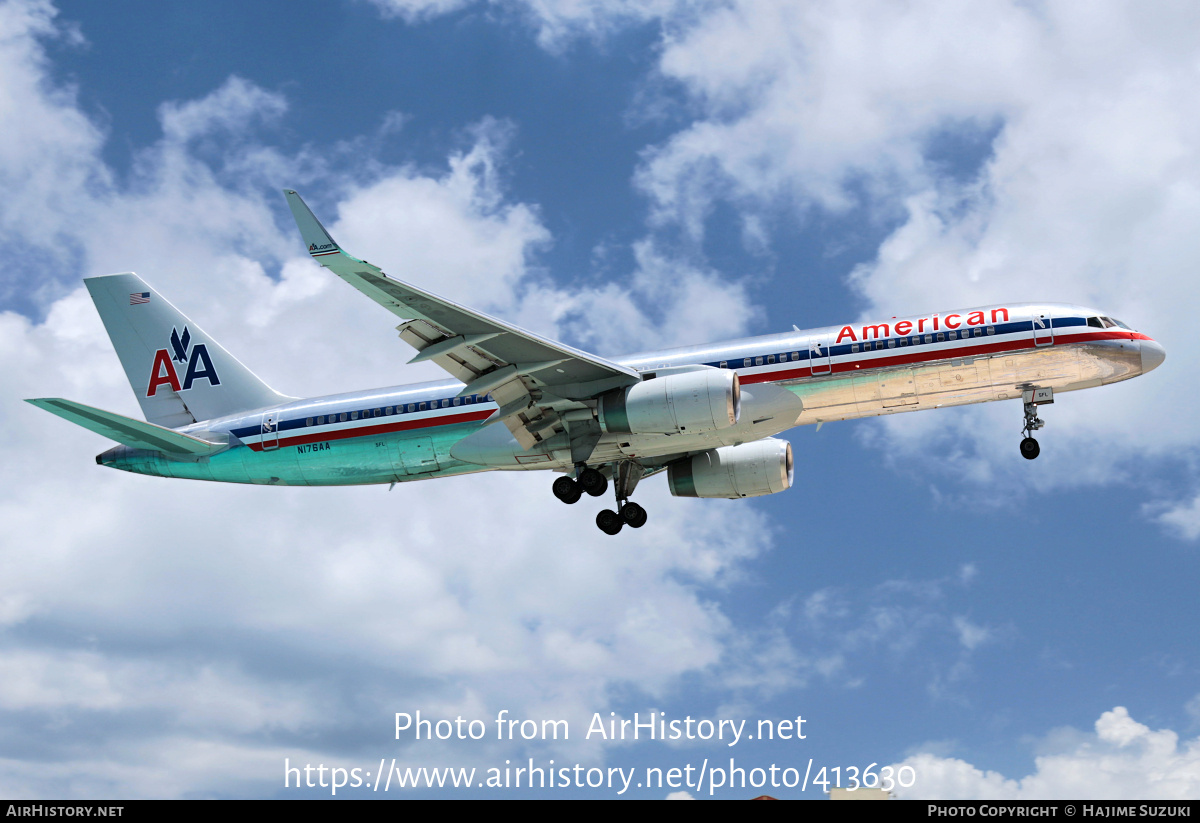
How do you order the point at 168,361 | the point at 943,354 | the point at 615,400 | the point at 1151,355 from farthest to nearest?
the point at 168,361 → the point at 1151,355 → the point at 943,354 → the point at 615,400

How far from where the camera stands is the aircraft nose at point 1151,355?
32969mm

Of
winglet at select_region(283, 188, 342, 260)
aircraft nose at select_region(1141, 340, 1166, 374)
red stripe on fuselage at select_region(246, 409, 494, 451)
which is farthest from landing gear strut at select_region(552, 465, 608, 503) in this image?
aircraft nose at select_region(1141, 340, 1166, 374)

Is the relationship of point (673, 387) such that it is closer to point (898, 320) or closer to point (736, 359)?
point (736, 359)

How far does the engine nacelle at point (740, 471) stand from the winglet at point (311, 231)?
16.2 m

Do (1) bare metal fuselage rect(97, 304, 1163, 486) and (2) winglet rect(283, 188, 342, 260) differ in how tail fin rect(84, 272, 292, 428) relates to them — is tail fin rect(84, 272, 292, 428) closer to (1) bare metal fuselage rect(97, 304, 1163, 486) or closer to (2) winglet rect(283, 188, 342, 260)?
(1) bare metal fuselage rect(97, 304, 1163, 486)

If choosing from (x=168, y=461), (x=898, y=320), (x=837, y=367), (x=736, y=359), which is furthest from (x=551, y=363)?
(x=168, y=461)

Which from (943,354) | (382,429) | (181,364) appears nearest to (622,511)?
(382,429)

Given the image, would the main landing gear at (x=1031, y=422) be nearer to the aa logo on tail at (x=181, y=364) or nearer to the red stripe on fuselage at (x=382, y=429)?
the red stripe on fuselage at (x=382, y=429)

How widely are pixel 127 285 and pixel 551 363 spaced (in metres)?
→ 22.7

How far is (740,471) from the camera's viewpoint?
37.8 m

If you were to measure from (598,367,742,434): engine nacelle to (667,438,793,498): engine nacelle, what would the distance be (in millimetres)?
6778

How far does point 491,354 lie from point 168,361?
61.1 feet

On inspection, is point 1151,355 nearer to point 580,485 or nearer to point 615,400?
point 615,400

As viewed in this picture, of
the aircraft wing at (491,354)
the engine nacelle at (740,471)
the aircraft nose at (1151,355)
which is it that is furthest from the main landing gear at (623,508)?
the aircraft nose at (1151,355)
